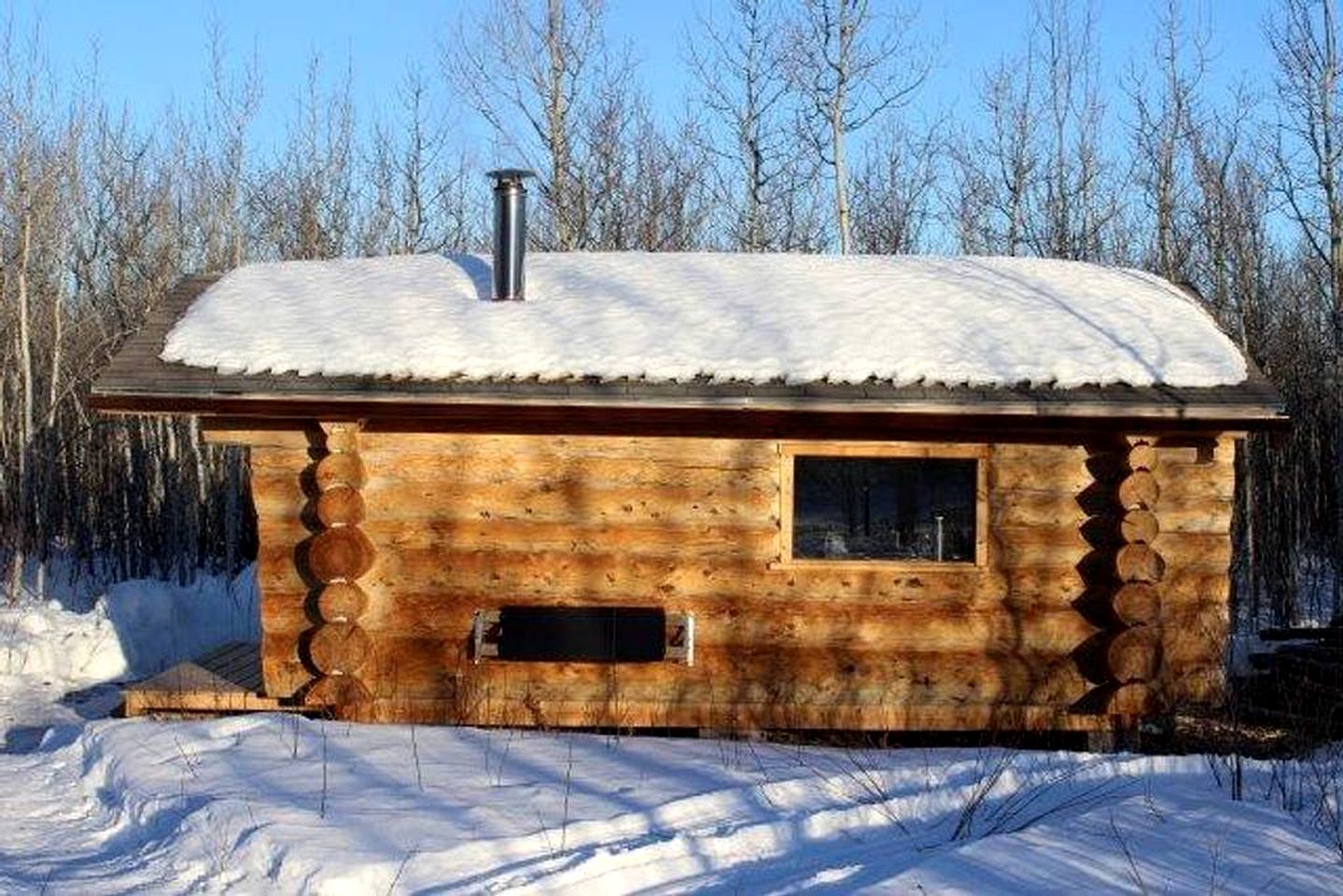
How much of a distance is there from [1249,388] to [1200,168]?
17611mm

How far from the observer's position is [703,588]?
1052 centimetres

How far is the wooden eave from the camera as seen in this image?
996 cm

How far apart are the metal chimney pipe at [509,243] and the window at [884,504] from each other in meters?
2.86

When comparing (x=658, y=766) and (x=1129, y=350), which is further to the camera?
(x=1129, y=350)

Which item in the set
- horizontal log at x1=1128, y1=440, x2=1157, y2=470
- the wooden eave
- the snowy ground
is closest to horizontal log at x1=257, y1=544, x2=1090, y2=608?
horizontal log at x1=1128, y1=440, x2=1157, y2=470

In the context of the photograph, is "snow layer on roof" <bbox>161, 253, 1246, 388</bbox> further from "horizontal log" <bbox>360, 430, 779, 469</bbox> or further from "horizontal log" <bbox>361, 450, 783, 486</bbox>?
"horizontal log" <bbox>361, 450, 783, 486</bbox>

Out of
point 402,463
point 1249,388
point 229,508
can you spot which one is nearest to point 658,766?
point 402,463

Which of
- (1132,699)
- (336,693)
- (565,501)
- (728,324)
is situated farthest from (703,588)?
(1132,699)

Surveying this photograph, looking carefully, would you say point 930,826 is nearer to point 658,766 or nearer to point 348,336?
point 658,766

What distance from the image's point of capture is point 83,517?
26078 millimetres

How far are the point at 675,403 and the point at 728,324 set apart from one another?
4.36ft

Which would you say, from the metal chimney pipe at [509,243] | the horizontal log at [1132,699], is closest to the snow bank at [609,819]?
the horizontal log at [1132,699]

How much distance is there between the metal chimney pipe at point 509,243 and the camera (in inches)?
468

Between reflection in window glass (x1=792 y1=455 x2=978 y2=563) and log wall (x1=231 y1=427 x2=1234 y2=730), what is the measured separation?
155 millimetres
